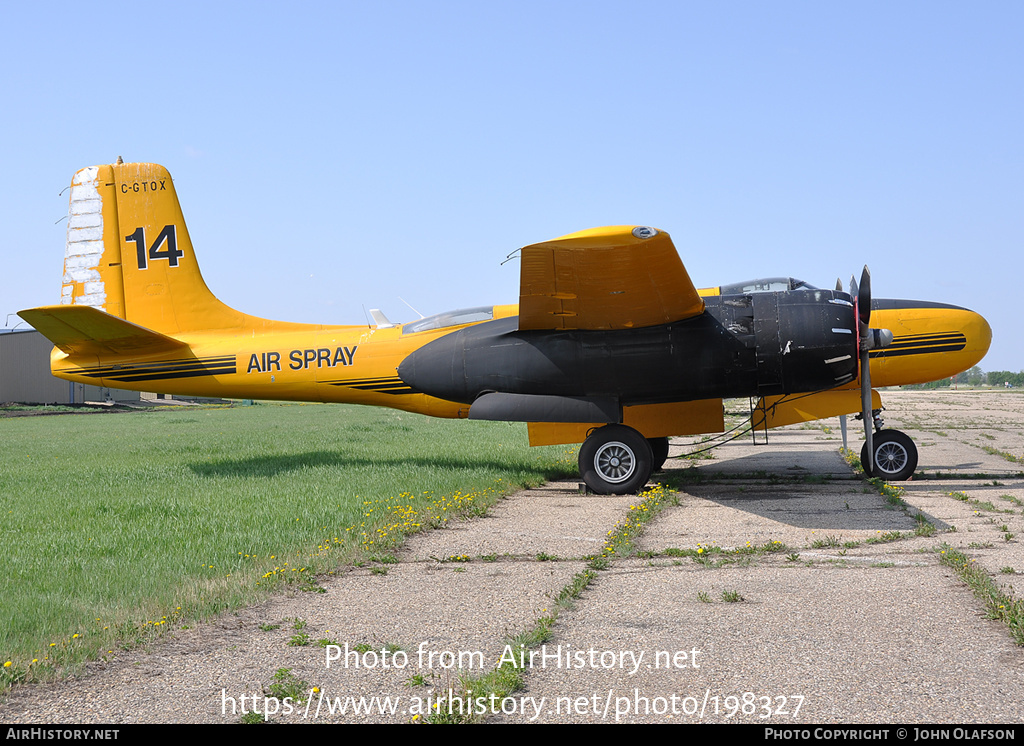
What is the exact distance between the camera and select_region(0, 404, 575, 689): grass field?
16.2 ft

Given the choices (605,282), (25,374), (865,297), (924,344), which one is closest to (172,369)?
(605,282)

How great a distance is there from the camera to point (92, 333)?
41.3ft

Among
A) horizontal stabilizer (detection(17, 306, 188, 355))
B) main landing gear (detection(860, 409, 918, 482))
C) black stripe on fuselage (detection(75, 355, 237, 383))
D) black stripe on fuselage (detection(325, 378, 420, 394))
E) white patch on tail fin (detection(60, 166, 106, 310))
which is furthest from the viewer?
white patch on tail fin (detection(60, 166, 106, 310))

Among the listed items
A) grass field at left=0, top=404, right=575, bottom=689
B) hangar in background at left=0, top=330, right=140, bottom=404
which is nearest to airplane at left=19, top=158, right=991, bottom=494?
grass field at left=0, top=404, right=575, bottom=689

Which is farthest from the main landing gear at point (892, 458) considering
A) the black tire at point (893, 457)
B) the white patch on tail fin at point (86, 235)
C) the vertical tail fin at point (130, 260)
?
the white patch on tail fin at point (86, 235)

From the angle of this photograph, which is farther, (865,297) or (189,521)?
(865,297)

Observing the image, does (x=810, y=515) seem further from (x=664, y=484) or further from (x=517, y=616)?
(x=517, y=616)

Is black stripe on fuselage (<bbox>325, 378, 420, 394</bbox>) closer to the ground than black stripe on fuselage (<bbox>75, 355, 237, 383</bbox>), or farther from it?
closer to the ground

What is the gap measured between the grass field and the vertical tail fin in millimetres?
2666

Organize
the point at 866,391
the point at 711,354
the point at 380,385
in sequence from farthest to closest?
the point at 380,385
the point at 866,391
the point at 711,354

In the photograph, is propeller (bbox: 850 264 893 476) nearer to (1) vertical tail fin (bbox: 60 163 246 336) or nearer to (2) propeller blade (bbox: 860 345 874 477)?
(2) propeller blade (bbox: 860 345 874 477)

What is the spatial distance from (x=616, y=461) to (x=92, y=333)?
339 inches

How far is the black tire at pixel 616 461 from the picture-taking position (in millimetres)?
10820

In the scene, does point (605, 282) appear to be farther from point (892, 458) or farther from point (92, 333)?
point (92, 333)
